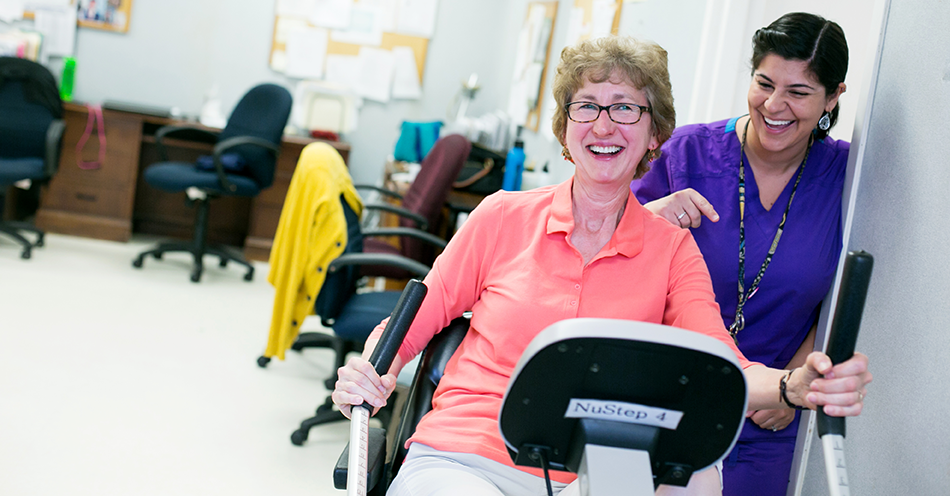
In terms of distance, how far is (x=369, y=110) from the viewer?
17.7ft

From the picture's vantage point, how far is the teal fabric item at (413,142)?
456cm

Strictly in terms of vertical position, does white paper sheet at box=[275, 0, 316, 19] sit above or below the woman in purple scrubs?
above

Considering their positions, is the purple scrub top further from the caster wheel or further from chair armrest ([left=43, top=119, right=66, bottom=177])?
chair armrest ([left=43, top=119, right=66, bottom=177])

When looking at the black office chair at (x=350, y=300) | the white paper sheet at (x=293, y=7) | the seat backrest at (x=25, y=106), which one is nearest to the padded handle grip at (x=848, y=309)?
the black office chair at (x=350, y=300)

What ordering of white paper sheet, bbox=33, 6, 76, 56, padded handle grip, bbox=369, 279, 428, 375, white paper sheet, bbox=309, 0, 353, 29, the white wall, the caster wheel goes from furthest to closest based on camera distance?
white paper sheet, bbox=309, 0, 353, 29 < the white wall < white paper sheet, bbox=33, 6, 76, 56 < the caster wheel < padded handle grip, bbox=369, 279, 428, 375

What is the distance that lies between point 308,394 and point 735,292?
6.51ft

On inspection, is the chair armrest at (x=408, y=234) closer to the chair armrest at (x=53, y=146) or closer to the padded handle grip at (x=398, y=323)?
the padded handle grip at (x=398, y=323)

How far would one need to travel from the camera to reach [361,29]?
208 inches

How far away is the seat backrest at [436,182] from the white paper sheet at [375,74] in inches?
85.3

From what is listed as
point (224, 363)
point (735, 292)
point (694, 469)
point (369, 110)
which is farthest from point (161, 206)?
point (694, 469)

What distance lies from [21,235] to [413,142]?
2141mm

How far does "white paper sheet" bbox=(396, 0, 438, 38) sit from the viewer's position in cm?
530

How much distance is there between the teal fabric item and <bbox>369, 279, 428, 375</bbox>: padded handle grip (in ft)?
11.3

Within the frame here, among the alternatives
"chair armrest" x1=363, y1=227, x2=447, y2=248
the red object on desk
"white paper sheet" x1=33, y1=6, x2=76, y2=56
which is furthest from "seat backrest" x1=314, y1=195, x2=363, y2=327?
"white paper sheet" x1=33, y1=6, x2=76, y2=56
